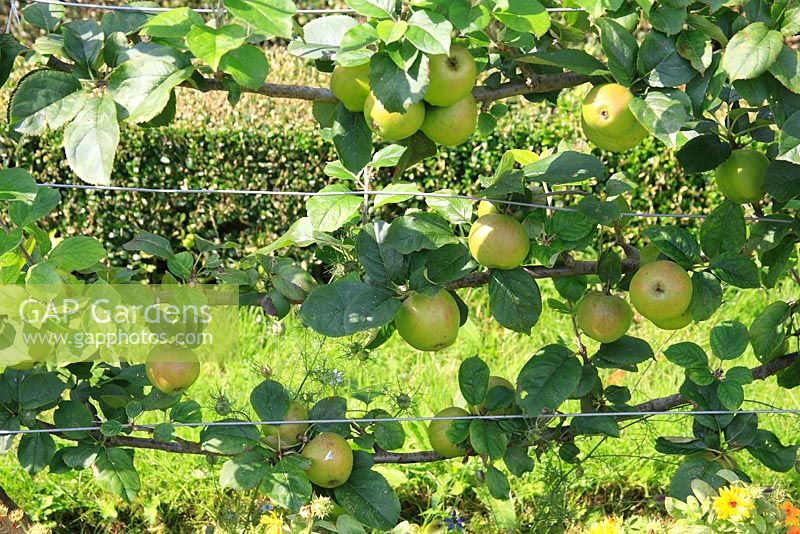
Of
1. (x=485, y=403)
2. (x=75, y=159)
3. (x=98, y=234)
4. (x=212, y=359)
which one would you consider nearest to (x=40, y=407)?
(x=75, y=159)

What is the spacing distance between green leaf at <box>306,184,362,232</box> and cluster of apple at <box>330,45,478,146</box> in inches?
10.4

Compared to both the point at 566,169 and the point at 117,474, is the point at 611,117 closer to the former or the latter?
the point at 566,169

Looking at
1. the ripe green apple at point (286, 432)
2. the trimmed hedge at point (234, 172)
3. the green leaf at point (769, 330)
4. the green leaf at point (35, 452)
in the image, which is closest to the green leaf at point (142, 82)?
the ripe green apple at point (286, 432)

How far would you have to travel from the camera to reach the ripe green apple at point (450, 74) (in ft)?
4.16

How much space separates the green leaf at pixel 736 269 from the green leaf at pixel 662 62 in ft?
1.22

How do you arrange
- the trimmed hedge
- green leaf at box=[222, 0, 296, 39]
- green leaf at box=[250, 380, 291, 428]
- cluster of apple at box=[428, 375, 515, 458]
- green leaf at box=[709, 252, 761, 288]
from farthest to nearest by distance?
the trimmed hedge
cluster of apple at box=[428, 375, 515, 458]
green leaf at box=[250, 380, 291, 428]
green leaf at box=[709, 252, 761, 288]
green leaf at box=[222, 0, 296, 39]

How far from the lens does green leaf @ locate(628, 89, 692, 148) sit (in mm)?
1288

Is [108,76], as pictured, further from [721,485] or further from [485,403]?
[721,485]

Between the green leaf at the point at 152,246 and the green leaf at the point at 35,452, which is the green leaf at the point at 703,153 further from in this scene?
the green leaf at the point at 35,452

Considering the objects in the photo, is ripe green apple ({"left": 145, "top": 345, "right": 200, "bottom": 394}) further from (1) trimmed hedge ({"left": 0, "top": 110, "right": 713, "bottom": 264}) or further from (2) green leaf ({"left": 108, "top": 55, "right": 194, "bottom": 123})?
(1) trimmed hedge ({"left": 0, "top": 110, "right": 713, "bottom": 264})

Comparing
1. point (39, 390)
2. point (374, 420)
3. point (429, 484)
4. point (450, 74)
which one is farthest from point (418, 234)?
point (429, 484)

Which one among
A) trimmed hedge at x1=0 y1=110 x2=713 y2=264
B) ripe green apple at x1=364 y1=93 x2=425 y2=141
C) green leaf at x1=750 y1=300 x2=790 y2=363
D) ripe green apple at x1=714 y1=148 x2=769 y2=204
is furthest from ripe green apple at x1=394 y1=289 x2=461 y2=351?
trimmed hedge at x1=0 y1=110 x2=713 y2=264

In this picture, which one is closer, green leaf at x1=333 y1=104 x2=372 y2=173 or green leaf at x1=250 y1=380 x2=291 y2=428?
green leaf at x1=333 y1=104 x2=372 y2=173

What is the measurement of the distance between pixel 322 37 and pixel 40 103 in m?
0.43
